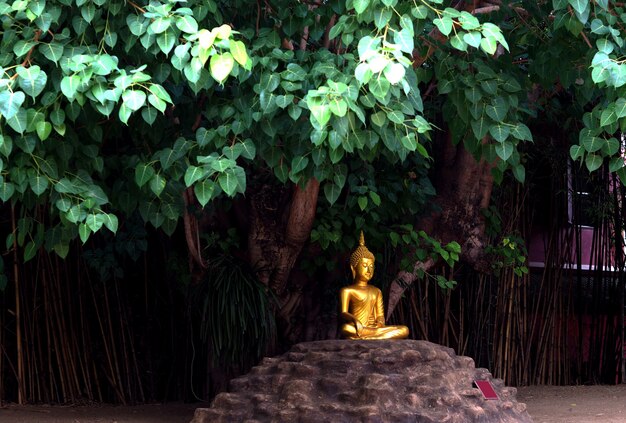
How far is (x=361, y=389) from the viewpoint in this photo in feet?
13.6

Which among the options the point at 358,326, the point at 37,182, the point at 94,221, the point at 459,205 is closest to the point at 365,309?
the point at 358,326

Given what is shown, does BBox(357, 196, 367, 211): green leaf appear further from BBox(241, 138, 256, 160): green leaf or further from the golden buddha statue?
BBox(241, 138, 256, 160): green leaf

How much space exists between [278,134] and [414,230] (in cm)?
176

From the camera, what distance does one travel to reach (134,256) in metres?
5.07

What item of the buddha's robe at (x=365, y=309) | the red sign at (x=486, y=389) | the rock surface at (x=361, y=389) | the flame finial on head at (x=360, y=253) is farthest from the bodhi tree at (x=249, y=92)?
the red sign at (x=486, y=389)

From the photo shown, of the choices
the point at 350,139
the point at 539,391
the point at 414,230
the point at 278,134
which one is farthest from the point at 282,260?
the point at 539,391

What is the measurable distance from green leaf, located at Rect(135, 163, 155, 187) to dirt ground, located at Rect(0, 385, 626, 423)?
1916 millimetres

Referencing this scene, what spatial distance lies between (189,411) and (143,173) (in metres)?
2.27

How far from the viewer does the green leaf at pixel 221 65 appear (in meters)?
2.98

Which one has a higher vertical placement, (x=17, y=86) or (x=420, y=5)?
(x=420, y=5)

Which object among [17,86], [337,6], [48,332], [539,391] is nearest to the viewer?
[17,86]

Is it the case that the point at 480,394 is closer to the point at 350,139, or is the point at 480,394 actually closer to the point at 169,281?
the point at 350,139

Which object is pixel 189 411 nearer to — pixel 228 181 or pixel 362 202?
pixel 362 202

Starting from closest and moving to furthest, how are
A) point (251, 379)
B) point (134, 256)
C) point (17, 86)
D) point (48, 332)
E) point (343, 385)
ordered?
1. point (17, 86)
2. point (343, 385)
3. point (251, 379)
4. point (134, 256)
5. point (48, 332)
